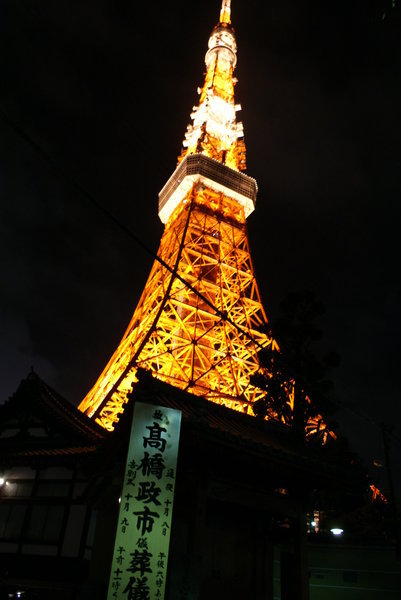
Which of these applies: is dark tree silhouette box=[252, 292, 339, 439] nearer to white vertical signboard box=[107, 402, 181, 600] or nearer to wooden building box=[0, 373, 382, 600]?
wooden building box=[0, 373, 382, 600]

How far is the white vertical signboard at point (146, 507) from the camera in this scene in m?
4.98

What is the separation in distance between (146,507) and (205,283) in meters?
20.0

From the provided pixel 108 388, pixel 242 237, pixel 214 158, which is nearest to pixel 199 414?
pixel 108 388

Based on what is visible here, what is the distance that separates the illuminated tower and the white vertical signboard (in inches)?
404

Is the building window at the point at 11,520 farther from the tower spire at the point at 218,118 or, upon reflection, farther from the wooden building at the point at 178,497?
the tower spire at the point at 218,118

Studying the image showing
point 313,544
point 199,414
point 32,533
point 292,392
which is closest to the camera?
point 199,414

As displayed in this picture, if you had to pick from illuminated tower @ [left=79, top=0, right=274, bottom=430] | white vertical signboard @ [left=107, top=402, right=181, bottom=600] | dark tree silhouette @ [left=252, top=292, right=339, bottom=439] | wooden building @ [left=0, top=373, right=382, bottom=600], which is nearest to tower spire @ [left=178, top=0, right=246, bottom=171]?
illuminated tower @ [left=79, top=0, right=274, bottom=430]

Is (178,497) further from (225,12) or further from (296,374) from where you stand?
(225,12)

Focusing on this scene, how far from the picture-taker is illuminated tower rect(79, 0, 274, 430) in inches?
799

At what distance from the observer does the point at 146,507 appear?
206 inches

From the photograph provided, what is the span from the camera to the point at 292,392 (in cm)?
1222

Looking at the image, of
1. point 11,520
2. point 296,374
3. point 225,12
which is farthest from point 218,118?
point 11,520

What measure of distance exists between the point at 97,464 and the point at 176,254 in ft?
64.1

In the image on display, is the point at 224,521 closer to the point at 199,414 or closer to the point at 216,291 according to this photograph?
the point at 199,414
